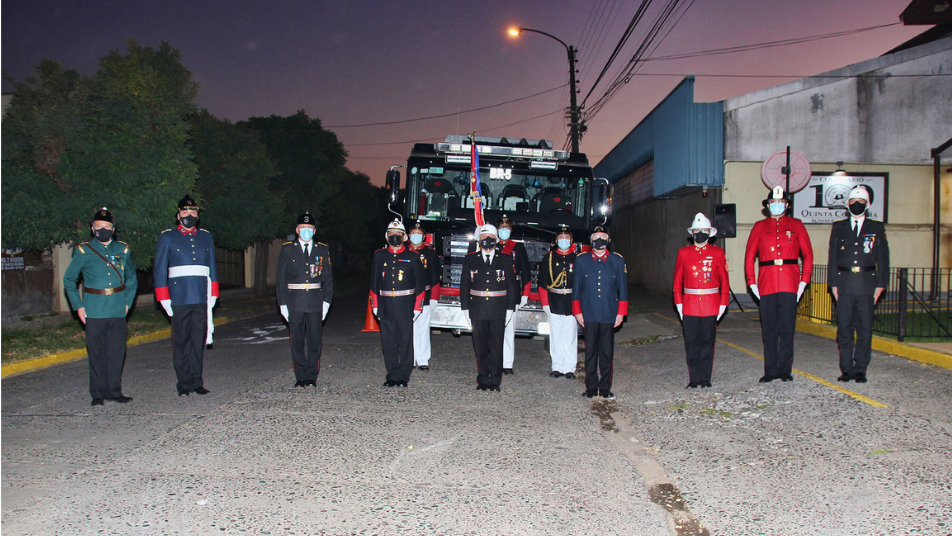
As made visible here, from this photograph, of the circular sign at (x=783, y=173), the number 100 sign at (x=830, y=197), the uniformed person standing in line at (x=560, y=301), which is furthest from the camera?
the number 100 sign at (x=830, y=197)

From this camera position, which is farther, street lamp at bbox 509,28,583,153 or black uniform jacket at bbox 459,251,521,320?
street lamp at bbox 509,28,583,153

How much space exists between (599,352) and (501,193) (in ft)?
11.4

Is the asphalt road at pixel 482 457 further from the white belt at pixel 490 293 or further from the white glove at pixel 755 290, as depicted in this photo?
the white belt at pixel 490 293

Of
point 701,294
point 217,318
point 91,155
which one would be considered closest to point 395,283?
point 701,294

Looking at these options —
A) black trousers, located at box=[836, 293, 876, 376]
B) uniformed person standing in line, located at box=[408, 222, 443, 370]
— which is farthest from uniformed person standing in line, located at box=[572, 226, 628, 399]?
black trousers, located at box=[836, 293, 876, 376]

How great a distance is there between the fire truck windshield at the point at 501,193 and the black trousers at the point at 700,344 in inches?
112

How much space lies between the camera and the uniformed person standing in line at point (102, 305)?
6.99 meters

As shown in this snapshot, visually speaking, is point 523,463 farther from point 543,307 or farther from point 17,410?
point 17,410

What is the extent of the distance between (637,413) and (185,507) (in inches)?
171

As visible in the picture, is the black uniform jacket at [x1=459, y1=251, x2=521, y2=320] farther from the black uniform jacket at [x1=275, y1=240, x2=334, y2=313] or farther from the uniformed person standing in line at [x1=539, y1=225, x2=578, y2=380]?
the black uniform jacket at [x1=275, y1=240, x2=334, y2=313]

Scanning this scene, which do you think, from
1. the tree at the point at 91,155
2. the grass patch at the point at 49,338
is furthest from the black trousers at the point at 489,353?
the tree at the point at 91,155

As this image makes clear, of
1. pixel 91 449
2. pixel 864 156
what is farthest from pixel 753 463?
pixel 864 156

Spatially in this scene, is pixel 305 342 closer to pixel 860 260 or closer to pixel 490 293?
pixel 490 293

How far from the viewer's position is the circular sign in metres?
11.6
